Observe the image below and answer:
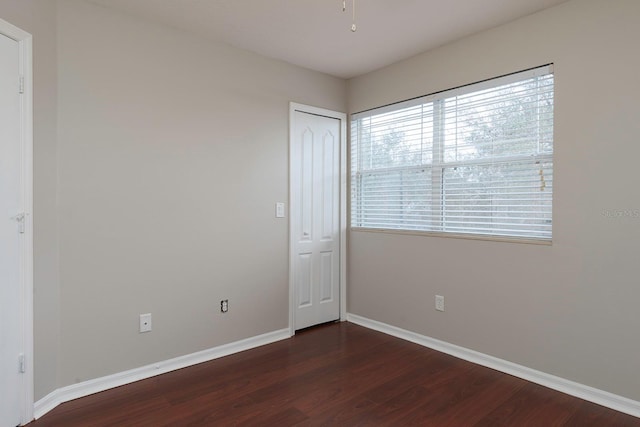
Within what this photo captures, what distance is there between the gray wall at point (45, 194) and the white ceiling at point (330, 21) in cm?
42

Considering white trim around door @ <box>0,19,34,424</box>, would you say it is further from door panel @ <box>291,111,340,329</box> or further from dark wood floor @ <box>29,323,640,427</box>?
door panel @ <box>291,111,340,329</box>

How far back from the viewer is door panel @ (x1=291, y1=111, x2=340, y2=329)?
352 cm

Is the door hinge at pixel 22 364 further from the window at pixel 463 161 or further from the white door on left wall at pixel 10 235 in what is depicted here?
the window at pixel 463 161

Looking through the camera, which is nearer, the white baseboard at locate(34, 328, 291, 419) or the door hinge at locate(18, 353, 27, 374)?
the door hinge at locate(18, 353, 27, 374)

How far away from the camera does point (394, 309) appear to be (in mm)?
3463

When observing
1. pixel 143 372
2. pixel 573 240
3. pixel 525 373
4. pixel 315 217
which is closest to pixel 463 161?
pixel 573 240

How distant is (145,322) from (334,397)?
1.39 meters

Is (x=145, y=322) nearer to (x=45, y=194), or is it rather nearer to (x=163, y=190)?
(x=163, y=190)

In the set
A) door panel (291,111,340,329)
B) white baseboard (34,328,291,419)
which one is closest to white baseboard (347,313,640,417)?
door panel (291,111,340,329)

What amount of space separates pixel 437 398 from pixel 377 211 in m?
1.79

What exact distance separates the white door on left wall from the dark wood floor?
0.85ft

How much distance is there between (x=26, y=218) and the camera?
79.2 inches

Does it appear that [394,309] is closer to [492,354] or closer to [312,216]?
[492,354]

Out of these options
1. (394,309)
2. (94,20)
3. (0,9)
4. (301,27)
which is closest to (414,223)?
(394,309)
